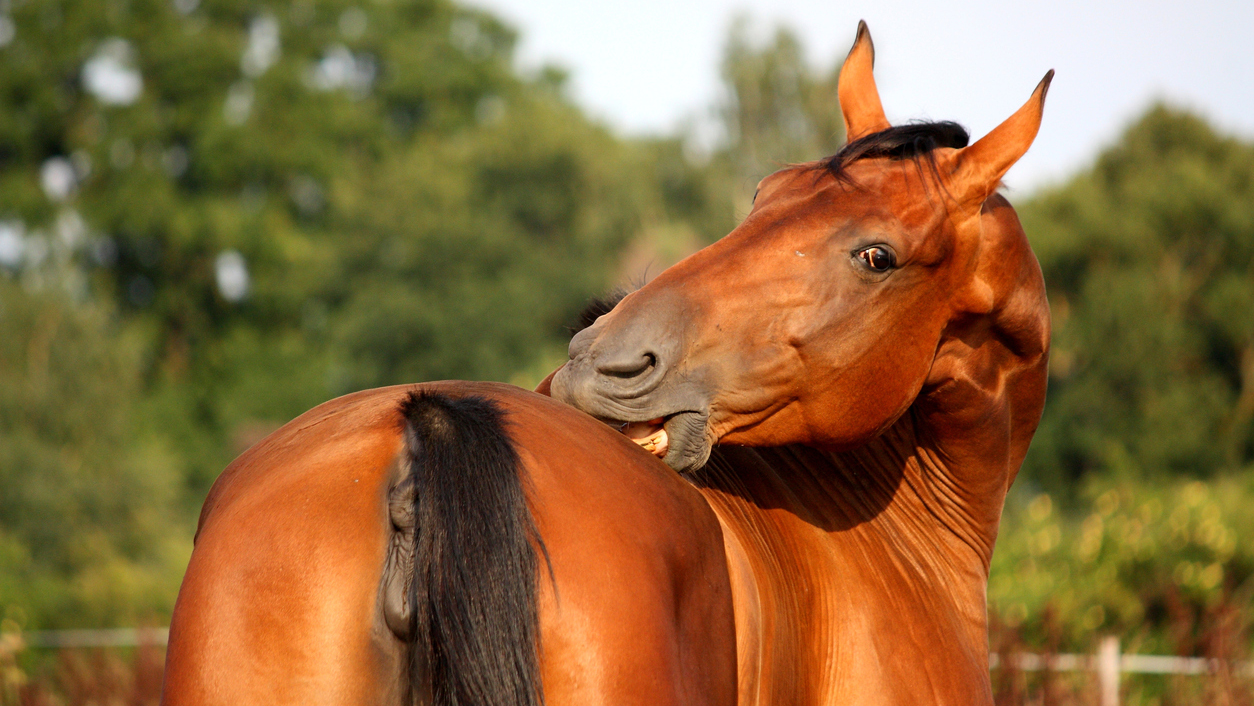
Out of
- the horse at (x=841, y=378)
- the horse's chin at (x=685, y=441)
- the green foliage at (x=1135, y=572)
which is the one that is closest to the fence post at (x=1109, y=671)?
the green foliage at (x=1135, y=572)

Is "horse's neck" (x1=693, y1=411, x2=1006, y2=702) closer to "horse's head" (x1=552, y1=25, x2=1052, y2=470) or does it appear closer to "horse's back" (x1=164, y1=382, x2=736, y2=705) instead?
"horse's head" (x1=552, y1=25, x2=1052, y2=470)

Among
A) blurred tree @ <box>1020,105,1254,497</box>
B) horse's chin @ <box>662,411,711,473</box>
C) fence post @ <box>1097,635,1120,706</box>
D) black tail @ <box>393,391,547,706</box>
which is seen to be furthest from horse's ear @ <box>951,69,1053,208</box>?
blurred tree @ <box>1020,105,1254,497</box>

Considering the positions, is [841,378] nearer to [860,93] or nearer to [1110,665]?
[860,93]

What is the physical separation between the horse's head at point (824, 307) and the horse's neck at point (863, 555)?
21 cm

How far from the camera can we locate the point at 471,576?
1784mm

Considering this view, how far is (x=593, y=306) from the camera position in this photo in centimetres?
304

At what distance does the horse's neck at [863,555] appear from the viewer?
8.23 ft

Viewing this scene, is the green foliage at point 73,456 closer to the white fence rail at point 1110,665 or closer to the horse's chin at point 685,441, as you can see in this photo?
the white fence rail at point 1110,665

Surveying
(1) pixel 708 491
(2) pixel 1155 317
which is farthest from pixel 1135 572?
(2) pixel 1155 317

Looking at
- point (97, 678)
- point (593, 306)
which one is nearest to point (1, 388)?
point (97, 678)

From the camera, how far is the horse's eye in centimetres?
266

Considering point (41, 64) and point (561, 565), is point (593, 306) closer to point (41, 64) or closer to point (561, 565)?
A: point (561, 565)

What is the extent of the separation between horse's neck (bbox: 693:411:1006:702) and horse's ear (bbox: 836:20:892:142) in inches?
35.9

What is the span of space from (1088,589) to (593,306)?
7740 mm
